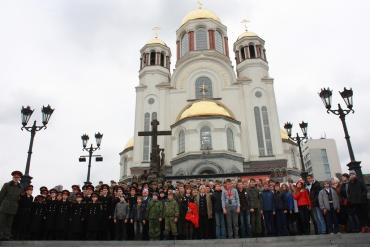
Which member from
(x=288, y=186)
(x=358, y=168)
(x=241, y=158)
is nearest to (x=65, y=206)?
(x=288, y=186)

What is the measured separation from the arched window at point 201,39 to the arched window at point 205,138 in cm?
1313

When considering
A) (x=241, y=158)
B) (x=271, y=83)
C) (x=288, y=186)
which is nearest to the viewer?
(x=288, y=186)

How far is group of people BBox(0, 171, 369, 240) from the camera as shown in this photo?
834 cm

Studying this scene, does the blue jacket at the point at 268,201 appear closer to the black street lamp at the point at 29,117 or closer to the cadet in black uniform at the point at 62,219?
the cadet in black uniform at the point at 62,219

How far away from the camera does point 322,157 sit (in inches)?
2677

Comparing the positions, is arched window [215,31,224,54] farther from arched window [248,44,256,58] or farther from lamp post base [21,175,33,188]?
lamp post base [21,175,33,188]

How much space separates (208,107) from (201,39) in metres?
12.8

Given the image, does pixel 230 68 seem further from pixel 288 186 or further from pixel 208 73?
pixel 288 186

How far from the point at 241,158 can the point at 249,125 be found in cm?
465

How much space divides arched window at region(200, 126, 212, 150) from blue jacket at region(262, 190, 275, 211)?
1573 cm

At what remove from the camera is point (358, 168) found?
10062 millimetres

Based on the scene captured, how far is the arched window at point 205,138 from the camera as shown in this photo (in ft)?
81.1

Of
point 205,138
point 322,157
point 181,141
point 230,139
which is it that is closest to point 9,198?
point 205,138

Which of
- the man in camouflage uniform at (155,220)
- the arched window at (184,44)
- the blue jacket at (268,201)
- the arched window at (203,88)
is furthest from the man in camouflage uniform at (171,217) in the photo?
the arched window at (184,44)
